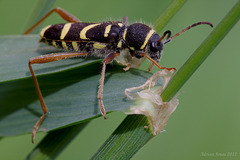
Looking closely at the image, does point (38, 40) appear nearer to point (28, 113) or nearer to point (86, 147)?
point (28, 113)

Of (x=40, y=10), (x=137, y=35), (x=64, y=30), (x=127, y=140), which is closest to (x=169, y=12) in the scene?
(x=137, y=35)

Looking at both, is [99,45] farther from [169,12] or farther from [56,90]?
[169,12]

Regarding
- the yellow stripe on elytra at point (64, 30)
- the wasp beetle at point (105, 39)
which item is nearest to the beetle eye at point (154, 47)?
the wasp beetle at point (105, 39)

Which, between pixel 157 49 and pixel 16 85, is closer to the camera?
pixel 16 85

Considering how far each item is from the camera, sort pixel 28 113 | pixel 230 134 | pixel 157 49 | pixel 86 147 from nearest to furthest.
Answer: pixel 28 113 < pixel 157 49 < pixel 230 134 < pixel 86 147

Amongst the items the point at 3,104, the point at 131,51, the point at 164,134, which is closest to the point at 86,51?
the point at 131,51

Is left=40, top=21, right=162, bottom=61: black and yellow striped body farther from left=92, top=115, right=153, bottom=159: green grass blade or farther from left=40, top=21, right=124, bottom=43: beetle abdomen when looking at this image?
left=92, top=115, right=153, bottom=159: green grass blade

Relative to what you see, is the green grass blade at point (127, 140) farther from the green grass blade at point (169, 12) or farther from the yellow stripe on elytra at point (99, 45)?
the yellow stripe on elytra at point (99, 45)
